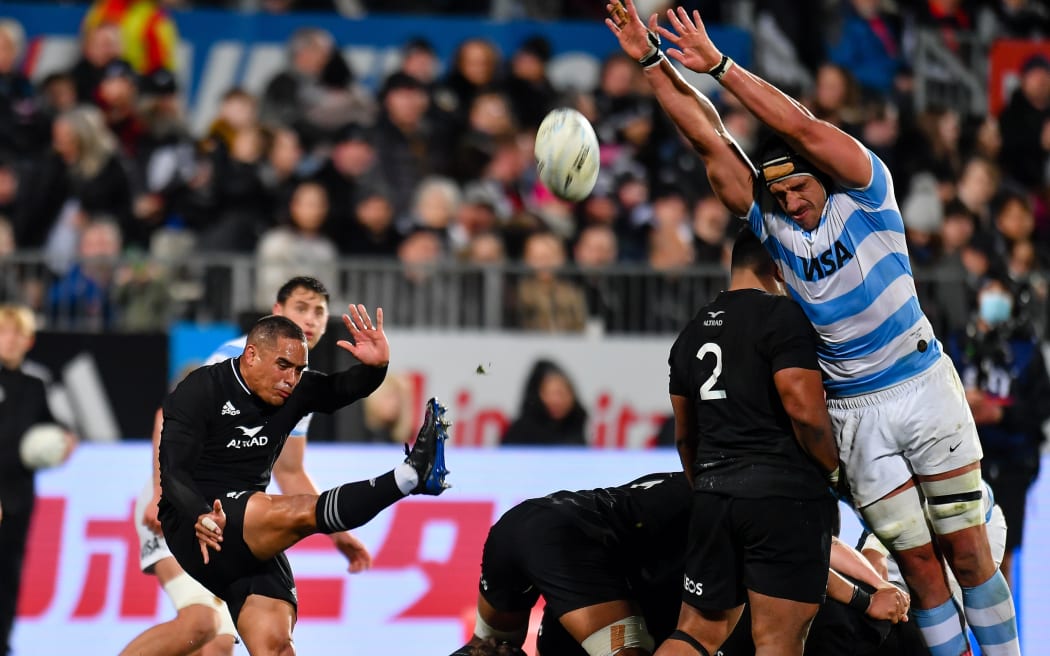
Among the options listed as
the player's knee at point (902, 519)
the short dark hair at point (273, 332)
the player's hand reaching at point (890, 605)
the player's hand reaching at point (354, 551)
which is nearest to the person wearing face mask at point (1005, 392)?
the player's hand reaching at point (890, 605)

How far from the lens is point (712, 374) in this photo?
6461 millimetres

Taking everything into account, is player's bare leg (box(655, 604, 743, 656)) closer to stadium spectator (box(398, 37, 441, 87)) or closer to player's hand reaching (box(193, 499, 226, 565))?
player's hand reaching (box(193, 499, 226, 565))

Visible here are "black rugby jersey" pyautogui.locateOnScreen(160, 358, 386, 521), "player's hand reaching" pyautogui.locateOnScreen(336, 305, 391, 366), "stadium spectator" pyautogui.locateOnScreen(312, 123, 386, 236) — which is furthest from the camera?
"stadium spectator" pyautogui.locateOnScreen(312, 123, 386, 236)

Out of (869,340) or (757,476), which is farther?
(869,340)

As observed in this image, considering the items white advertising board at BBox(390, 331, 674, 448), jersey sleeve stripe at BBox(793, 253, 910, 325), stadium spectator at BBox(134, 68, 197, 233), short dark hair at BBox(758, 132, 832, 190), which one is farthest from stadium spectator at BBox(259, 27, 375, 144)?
jersey sleeve stripe at BBox(793, 253, 910, 325)

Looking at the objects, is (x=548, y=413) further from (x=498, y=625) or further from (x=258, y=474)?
(x=498, y=625)

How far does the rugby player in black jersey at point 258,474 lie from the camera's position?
6.79 m

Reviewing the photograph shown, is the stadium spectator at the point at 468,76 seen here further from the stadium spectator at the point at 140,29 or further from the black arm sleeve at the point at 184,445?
the black arm sleeve at the point at 184,445

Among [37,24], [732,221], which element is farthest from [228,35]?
[732,221]

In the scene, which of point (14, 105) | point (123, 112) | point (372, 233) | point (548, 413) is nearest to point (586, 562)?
point (548, 413)

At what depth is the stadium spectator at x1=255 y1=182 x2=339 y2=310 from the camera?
1165 centimetres

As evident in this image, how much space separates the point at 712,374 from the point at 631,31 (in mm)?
1547

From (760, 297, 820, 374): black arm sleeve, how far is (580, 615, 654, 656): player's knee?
131 cm

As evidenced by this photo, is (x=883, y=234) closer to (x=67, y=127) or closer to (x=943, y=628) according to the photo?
(x=943, y=628)
